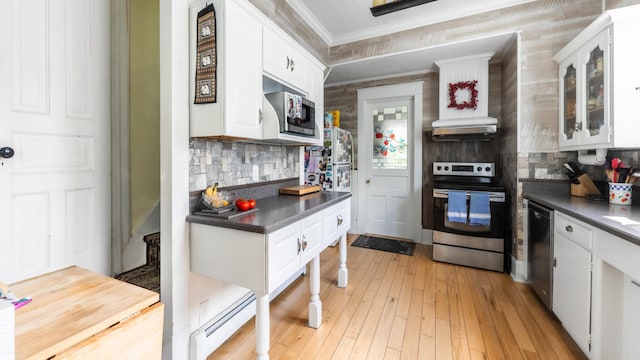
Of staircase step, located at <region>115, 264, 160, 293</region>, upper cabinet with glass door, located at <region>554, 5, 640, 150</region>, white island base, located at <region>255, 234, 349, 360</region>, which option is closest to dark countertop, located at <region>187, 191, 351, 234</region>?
white island base, located at <region>255, 234, 349, 360</region>

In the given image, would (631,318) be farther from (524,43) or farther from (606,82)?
(524,43)

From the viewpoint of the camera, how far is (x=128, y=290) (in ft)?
3.70

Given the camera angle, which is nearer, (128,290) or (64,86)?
(128,290)

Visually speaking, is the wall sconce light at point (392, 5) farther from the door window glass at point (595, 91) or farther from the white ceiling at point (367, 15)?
the door window glass at point (595, 91)

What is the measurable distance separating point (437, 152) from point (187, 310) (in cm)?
348

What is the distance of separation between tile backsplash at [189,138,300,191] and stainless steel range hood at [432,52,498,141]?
6.66 feet

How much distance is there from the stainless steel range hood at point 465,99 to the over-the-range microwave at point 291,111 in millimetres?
2021

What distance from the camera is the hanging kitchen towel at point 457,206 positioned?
2916mm

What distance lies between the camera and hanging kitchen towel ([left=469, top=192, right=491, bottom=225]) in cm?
282

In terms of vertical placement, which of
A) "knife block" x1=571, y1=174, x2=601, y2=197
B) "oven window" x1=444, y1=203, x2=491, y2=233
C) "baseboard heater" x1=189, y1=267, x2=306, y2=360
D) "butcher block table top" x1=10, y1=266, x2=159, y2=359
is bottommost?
"baseboard heater" x1=189, y1=267, x2=306, y2=360

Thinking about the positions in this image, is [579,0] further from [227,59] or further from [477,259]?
[227,59]

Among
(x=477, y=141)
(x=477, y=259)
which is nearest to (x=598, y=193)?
(x=477, y=259)

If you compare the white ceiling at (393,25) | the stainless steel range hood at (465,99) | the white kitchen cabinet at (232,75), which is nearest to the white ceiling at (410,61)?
the white ceiling at (393,25)

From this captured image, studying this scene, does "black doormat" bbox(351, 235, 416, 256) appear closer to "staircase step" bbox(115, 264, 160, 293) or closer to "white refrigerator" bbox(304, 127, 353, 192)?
"white refrigerator" bbox(304, 127, 353, 192)
